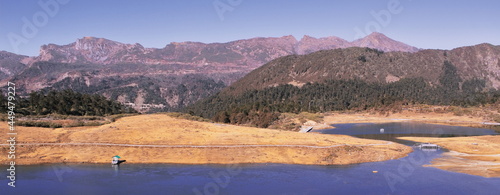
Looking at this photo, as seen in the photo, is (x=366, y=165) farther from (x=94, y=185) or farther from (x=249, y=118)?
(x=249, y=118)

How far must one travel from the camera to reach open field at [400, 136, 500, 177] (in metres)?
54.9

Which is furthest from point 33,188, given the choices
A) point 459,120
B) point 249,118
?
point 459,120

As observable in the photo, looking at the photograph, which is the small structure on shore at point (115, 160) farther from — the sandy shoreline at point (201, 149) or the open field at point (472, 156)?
the open field at point (472, 156)

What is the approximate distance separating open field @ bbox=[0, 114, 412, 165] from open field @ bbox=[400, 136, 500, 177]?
770 cm

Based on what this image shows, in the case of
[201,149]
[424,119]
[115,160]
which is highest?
[424,119]

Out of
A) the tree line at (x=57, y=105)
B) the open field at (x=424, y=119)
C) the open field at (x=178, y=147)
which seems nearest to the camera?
the open field at (x=178, y=147)

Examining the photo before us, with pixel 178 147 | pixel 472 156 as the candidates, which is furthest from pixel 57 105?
pixel 472 156

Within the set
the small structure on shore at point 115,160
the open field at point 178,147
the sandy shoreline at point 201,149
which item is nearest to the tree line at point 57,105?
the open field at point 178,147

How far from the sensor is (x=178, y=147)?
63625 mm

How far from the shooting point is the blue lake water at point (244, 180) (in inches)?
1759

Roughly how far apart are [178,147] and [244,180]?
18.1 m

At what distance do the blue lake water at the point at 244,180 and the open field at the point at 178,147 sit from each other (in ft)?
9.64

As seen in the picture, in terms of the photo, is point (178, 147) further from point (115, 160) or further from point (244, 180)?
point (244, 180)

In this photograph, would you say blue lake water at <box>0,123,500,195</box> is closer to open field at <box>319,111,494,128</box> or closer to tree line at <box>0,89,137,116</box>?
tree line at <box>0,89,137,116</box>
